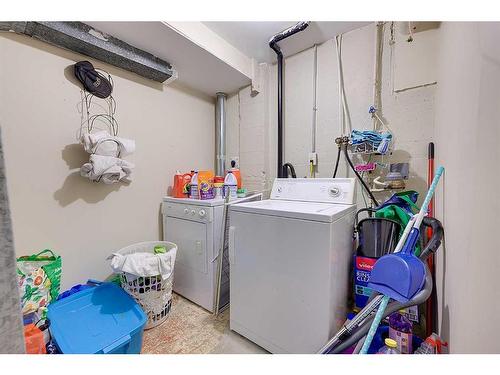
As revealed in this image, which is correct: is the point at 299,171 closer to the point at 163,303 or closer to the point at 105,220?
the point at 163,303

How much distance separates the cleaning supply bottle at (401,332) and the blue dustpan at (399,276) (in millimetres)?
367

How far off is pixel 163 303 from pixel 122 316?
31 cm

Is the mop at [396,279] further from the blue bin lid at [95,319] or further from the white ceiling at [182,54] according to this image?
the white ceiling at [182,54]

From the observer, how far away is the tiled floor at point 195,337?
52.8 inches

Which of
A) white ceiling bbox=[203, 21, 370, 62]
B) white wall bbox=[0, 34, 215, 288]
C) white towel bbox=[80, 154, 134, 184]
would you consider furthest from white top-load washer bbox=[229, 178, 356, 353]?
white ceiling bbox=[203, 21, 370, 62]

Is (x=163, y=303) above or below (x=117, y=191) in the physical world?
below

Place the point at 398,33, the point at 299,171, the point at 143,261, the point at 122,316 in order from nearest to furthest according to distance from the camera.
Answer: the point at 122,316 < the point at 143,261 < the point at 398,33 < the point at 299,171

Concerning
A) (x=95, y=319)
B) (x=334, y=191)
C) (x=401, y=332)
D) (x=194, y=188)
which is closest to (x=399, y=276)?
(x=401, y=332)

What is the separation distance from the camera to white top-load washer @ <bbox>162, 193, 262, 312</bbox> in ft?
5.50

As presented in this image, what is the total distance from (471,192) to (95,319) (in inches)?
80.3

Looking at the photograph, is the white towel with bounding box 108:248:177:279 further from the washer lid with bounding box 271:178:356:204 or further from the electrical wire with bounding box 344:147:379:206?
the electrical wire with bounding box 344:147:379:206

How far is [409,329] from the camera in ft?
3.45

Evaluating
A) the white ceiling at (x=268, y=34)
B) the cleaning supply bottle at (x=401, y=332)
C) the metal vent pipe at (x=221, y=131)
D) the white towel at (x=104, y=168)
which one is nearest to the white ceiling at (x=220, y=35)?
the white ceiling at (x=268, y=34)

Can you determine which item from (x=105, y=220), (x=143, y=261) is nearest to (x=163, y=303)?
(x=143, y=261)
